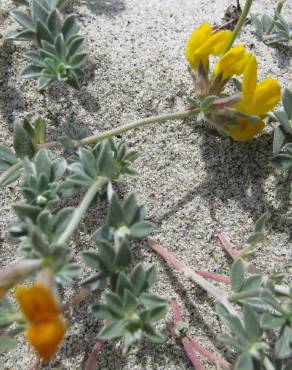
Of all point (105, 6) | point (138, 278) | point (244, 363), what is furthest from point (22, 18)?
point (244, 363)

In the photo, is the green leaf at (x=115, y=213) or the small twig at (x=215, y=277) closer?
the green leaf at (x=115, y=213)

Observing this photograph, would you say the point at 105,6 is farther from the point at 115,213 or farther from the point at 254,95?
the point at 115,213

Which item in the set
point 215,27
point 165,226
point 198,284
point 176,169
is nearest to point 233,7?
point 215,27

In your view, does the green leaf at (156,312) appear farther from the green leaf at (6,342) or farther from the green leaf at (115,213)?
the green leaf at (6,342)

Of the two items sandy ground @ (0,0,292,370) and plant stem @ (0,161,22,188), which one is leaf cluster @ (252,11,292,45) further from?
plant stem @ (0,161,22,188)

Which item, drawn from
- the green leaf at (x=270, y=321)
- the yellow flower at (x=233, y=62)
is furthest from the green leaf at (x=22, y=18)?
the green leaf at (x=270, y=321)

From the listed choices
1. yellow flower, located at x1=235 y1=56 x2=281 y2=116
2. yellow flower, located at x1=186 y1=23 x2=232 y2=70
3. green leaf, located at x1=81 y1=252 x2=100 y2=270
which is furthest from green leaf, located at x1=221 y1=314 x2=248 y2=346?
yellow flower, located at x1=186 y1=23 x2=232 y2=70

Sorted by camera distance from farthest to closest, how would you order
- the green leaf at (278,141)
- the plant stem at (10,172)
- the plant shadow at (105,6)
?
1. the plant shadow at (105,6)
2. the green leaf at (278,141)
3. the plant stem at (10,172)

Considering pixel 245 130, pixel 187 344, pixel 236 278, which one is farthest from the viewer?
pixel 245 130
